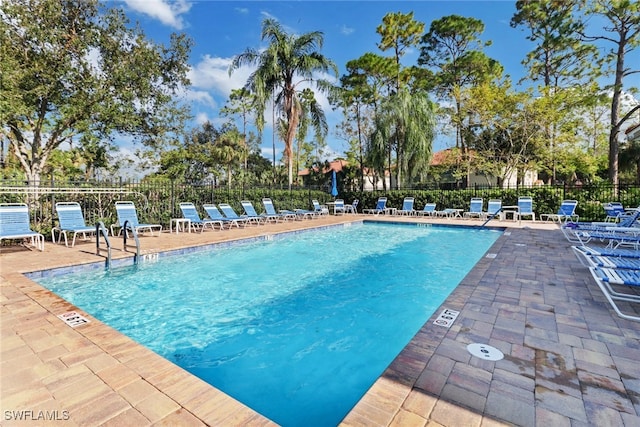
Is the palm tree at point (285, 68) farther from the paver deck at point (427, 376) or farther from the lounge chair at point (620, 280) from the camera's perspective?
the lounge chair at point (620, 280)

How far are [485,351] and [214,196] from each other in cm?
1127

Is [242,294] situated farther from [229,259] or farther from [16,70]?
[16,70]

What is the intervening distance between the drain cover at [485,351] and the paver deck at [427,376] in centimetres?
5

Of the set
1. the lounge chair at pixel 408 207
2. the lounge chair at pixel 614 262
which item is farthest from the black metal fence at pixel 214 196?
the lounge chair at pixel 614 262

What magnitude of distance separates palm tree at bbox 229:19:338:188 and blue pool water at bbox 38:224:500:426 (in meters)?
9.79

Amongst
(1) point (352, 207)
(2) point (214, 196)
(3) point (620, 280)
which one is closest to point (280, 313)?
(3) point (620, 280)

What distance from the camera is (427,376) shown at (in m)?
2.20

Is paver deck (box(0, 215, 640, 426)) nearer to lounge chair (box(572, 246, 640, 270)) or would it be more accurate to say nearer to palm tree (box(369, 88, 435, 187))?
lounge chair (box(572, 246, 640, 270))

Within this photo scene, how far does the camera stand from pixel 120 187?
9430 millimetres

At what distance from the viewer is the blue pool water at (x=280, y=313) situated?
2.84m

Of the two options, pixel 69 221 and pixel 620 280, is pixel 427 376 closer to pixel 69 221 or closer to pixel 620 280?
pixel 620 280

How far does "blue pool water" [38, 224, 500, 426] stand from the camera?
112 inches

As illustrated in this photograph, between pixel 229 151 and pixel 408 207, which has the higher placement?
pixel 229 151

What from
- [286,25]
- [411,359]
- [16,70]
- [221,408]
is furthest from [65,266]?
[286,25]
